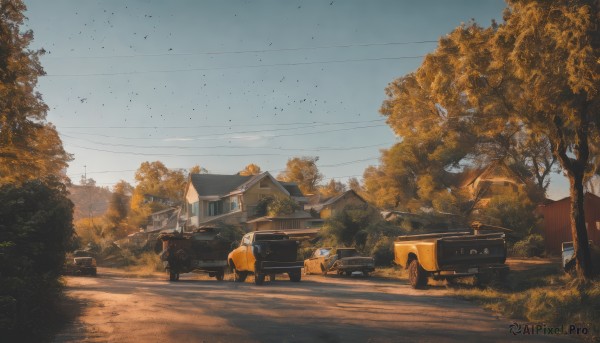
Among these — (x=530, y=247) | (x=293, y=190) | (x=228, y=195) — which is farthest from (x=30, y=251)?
(x=293, y=190)

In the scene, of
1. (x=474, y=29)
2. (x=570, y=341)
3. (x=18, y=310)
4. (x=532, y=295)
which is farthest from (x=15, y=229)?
(x=474, y=29)

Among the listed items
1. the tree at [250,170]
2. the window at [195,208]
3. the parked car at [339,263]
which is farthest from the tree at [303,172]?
the parked car at [339,263]

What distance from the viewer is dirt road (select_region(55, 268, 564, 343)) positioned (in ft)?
28.4

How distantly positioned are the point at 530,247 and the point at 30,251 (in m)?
27.9

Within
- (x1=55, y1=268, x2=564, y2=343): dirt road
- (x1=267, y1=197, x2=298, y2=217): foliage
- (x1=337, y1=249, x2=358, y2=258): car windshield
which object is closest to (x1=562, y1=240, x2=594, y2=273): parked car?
(x1=55, y1=268, x2=564, y2=343): dirt road

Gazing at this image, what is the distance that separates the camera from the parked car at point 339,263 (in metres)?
24.7

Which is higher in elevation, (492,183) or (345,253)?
(492,183)

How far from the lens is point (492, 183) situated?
4975 cm

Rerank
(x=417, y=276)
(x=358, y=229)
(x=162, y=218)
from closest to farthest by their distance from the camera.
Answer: (x=417, y=276), (x=358, y=229), (x=162, y=218)

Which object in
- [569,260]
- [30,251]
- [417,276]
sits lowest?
[417,276]

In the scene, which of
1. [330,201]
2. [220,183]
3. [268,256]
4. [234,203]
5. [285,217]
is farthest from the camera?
[220,183]

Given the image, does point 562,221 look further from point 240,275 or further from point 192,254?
point 192,254

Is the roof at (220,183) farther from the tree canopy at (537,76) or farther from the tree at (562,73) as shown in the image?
the tree at (562,73)

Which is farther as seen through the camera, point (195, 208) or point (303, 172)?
point (303, 172)
